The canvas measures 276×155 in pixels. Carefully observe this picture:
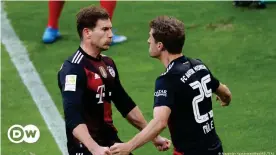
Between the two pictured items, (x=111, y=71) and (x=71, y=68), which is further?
(x=111, y=71)

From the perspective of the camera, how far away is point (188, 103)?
5383mm

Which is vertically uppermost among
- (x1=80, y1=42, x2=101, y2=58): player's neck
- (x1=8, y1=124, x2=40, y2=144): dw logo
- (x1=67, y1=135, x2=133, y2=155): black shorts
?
(x1=80, y1=42, x2=101, y2=58): player's neck

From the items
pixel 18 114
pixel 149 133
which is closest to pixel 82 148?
pixel 149 133

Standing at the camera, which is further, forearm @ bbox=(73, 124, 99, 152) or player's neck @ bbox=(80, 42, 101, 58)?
player's neck @ bbox=(80, 42, 101, 58)

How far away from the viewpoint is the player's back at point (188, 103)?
5.36 meters

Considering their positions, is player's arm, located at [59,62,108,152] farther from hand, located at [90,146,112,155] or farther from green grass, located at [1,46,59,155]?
green grass, located at [1,46,59,155]

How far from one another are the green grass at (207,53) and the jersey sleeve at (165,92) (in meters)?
2.64

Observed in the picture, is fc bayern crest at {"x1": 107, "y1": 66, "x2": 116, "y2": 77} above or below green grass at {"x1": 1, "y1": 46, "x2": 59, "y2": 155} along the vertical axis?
above

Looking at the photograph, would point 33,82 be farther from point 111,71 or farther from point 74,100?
point 74,100

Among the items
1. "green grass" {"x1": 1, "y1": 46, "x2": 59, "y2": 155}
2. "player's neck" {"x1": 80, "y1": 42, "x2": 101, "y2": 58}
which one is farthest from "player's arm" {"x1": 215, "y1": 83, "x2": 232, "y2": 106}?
"green grass" {"x1": 1, "y1": 46, "x2": 59, "y2": 155}

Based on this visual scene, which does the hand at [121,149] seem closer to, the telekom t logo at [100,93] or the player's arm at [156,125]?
the player's arm at [156,125]

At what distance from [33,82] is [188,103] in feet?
17.1

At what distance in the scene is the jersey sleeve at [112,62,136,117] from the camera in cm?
606

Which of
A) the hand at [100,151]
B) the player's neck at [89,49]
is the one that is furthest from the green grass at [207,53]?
the hand at [100,151]
